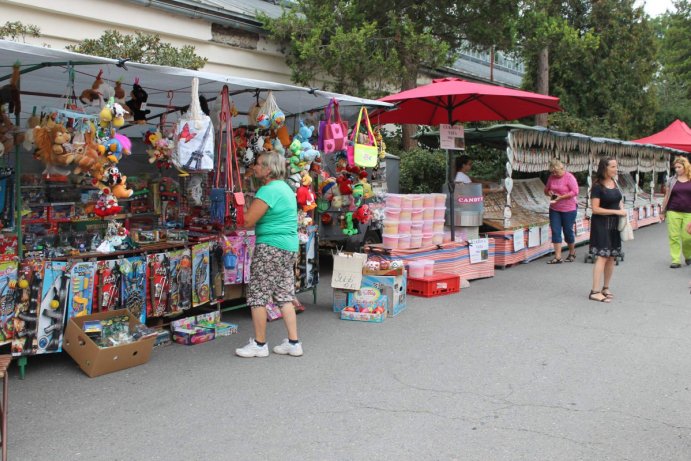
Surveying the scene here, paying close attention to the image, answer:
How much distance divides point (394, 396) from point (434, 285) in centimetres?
364

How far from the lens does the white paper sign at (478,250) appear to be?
368 inches

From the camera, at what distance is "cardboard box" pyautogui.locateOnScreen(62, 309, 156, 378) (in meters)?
4.95

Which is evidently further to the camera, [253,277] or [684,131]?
[684,131]

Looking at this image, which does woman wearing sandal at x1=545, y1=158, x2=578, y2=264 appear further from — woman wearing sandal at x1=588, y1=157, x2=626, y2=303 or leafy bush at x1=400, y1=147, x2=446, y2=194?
leafy bush at x1=400, y1=147, x2=446, y2=194

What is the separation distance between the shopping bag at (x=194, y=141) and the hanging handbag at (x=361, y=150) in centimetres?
211

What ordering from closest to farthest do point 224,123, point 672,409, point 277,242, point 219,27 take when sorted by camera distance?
point 672,409 → point 277,242 → point 224,123 → point 219,27

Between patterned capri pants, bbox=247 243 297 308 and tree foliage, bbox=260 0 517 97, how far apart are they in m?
7.34

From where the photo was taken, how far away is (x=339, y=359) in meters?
5.53

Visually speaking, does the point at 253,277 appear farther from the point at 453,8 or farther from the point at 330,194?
the point at 453,8

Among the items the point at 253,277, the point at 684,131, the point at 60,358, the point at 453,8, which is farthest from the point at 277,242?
the point at 684,131

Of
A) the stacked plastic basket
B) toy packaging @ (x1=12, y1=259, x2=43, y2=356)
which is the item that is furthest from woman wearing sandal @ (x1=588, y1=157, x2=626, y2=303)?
toy packaging @ (x1=12, y1=259, x2=43, y2=356)

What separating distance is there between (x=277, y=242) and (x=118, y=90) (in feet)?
6.41

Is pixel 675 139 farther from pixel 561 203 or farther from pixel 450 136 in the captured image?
pixel 450 136

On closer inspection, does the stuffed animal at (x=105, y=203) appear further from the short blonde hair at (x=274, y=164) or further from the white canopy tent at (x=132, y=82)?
the short blonde hair at (x=274, y=164)
